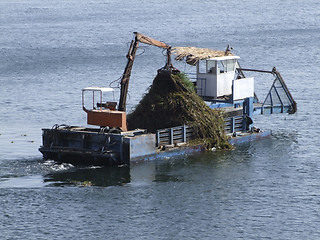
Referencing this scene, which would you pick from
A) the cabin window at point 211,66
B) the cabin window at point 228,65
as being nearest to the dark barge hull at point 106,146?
the cabin window at point 211,66

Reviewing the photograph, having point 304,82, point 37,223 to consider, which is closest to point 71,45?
point 304,82

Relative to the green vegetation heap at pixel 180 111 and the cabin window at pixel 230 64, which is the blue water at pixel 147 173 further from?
the cabin window at pixel 230 64

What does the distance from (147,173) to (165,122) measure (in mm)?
4863

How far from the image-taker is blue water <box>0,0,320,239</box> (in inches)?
1221

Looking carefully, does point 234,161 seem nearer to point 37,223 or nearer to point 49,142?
point 49,142

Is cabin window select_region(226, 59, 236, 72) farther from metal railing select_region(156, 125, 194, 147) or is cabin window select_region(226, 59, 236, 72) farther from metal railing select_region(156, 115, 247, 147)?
metal railing select_region(156, 125, 194, 147)

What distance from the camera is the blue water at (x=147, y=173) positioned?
31.0 metres

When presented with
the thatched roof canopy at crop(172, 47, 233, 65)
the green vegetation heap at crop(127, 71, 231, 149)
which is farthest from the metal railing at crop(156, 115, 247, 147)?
the thatched roof canopy at crop(172, 47, 233, 65)

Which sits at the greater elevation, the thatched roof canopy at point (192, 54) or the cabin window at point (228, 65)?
the thatched roof canopy at point (192, 54)

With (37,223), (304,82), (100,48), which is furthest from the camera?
(100,48)

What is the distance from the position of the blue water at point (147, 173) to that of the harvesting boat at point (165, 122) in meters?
0.75

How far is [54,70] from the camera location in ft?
249

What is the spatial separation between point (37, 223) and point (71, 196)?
139 inches

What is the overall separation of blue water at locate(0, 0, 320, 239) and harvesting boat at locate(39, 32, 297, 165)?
29.5 inches
